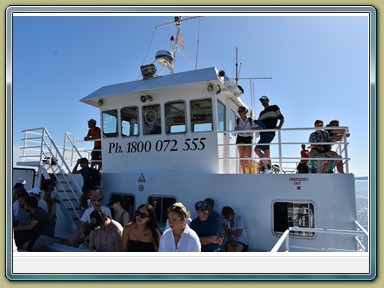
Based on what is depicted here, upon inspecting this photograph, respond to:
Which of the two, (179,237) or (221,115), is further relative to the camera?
(221,115)

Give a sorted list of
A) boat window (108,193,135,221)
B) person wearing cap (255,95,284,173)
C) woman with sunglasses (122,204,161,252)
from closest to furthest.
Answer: woman with sunglasses (122,204,161,252), person wearing cap (255,95,284,173), boat window (108,193,135,221)

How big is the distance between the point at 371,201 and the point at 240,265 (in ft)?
5.13

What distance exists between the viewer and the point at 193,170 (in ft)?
23.7

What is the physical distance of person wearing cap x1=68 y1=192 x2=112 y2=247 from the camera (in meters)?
5.37

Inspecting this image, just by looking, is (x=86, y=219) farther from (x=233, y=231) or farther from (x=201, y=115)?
(x=201, y=115)

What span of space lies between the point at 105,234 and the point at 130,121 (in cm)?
439

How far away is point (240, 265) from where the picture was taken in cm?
314

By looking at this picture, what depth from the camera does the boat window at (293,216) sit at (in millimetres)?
5883

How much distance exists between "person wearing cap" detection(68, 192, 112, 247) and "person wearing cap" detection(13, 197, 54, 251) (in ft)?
2.31

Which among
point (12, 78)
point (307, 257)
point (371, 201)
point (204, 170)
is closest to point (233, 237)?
point (204, 170)

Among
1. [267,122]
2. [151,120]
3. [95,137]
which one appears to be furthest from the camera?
[95,137]

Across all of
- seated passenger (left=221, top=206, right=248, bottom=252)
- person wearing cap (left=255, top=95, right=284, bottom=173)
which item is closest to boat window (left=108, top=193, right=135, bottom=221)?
seated passenger (left=221, top=206, right=248, bottom=252)

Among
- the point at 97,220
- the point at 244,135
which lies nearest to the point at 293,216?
the point at 244,135

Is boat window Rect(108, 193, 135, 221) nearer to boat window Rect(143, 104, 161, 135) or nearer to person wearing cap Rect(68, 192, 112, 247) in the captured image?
person wearing cap Rect(68, 192, 112, 247)
